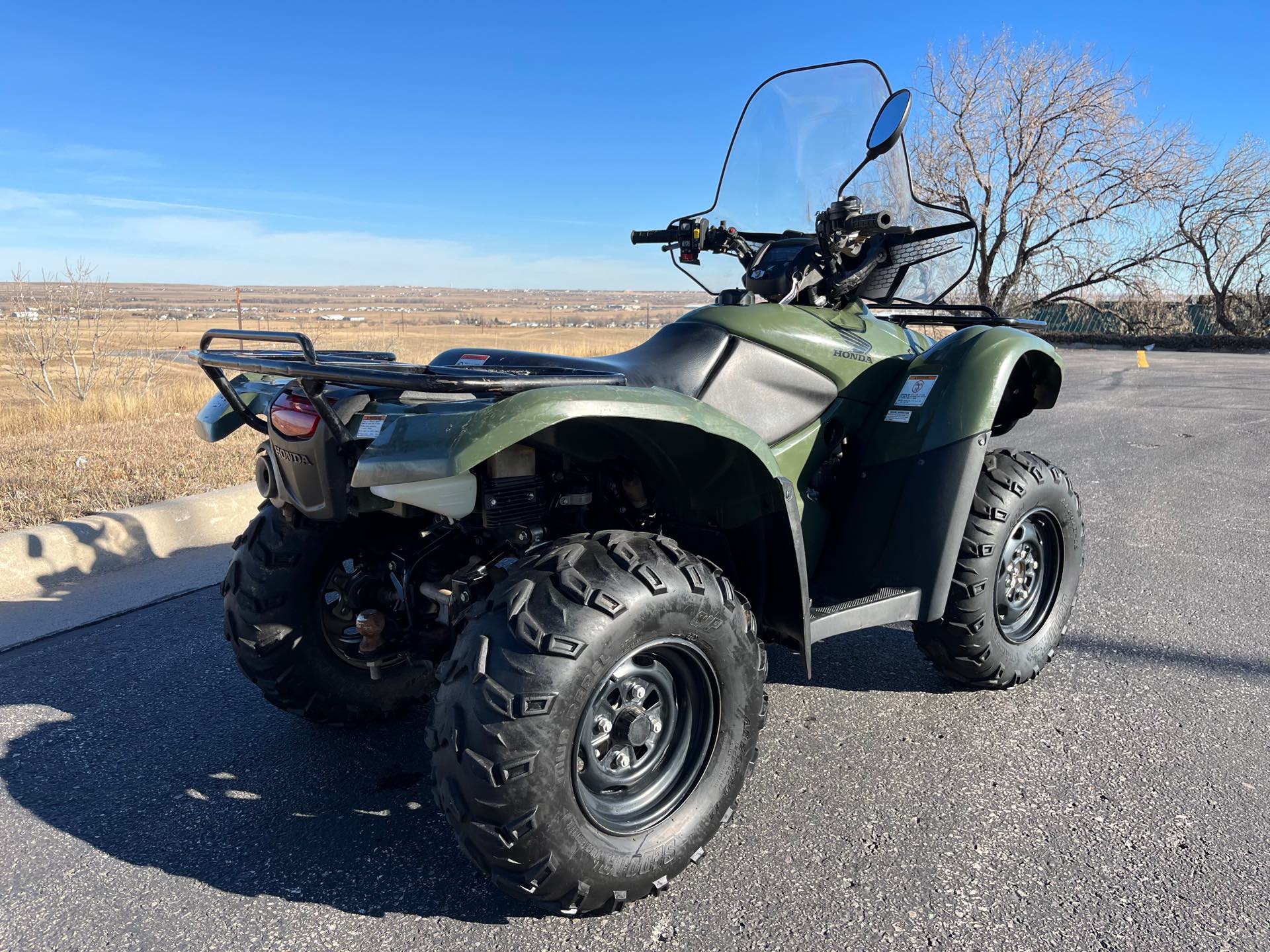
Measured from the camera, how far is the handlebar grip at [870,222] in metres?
3.22

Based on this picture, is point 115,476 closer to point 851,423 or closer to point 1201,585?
point 851,423

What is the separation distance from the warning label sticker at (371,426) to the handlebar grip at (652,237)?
2.16 meters

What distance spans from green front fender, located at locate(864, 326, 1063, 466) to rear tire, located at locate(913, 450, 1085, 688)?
0.38 meters

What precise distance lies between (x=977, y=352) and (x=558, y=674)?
2135 millimetres

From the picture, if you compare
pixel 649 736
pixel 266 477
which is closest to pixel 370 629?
pixel 266 477

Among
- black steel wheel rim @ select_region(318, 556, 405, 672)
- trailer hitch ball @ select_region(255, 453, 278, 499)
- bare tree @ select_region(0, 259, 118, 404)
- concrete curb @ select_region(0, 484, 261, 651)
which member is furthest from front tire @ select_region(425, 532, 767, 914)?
bare tree @ select_region(0, 259, 118, 404)

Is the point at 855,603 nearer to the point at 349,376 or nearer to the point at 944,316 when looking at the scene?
the point at 944,316

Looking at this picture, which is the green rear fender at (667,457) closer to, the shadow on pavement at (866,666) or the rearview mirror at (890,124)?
the shadow on pavement at (866,666)

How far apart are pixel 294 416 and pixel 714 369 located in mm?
1327

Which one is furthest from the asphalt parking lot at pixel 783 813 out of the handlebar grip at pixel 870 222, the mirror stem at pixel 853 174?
the mirror stem at pixel 853 174

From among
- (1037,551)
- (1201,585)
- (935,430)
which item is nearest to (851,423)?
(935,430)

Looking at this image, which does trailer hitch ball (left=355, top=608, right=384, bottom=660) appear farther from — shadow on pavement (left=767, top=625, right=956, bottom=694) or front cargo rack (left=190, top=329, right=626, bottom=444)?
shadow on pavement (left=767, top=625, right=956, bottom=694)

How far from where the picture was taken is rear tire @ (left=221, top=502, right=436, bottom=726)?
118 inches

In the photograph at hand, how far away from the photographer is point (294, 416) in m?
2.44
